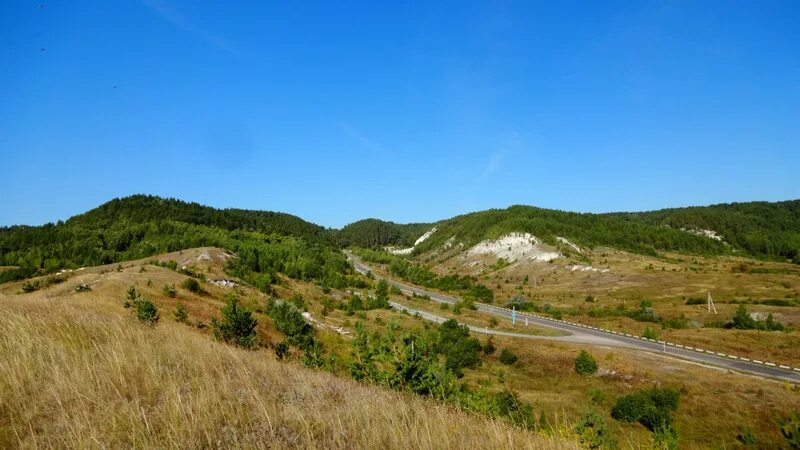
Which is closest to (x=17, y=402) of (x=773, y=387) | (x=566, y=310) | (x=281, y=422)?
(x=281, y=422)

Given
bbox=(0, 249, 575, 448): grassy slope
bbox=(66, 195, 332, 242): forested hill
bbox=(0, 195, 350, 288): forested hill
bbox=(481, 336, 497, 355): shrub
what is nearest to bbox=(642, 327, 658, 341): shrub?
bbox=(481, 336, 497, 355): shrub

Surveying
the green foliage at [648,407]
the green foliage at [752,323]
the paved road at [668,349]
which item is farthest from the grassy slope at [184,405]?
the green foliage at [752,323]

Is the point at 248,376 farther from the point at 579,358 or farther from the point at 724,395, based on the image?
the point at 579,358

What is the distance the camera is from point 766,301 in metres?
89.4

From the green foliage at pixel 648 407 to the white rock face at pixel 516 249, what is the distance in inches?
4739

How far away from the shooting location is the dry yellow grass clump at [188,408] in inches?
193

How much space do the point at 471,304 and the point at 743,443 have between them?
5989cm

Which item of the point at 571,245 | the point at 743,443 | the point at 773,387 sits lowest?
the point at 743,443

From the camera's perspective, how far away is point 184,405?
5473 mm

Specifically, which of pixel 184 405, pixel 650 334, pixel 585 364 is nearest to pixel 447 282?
pixel 650 334

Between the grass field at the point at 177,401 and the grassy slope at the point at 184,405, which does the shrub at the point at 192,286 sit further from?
the grassy slope at the point at 184,405

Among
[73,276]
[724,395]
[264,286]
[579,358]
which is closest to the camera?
[724,395]

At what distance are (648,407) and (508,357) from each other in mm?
21166

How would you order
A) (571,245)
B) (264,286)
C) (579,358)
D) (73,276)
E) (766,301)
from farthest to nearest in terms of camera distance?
(571,245) → (766,301) → (264,286) → (73,276) → (579,358)
